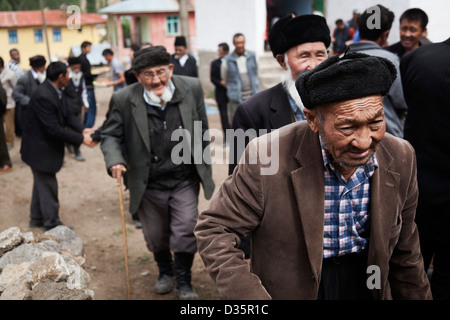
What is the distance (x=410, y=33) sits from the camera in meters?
5.35

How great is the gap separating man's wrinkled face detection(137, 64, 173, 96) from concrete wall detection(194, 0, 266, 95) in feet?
33.6

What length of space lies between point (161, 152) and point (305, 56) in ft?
5.83

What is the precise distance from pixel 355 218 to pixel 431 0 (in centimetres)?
683

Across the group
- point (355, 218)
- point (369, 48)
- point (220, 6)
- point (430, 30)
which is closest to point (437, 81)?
point (369, 48)

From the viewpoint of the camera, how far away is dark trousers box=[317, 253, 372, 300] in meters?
2.22

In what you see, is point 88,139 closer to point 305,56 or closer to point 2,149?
point 2,149

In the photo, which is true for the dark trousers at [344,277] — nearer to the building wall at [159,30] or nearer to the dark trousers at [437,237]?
the dark trousers at [437,237]

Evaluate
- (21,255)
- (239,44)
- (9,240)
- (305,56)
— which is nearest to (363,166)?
(305,56)

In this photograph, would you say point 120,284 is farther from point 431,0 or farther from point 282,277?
point 431,0

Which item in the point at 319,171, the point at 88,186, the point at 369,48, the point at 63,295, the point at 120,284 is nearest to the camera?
the point at 319,171

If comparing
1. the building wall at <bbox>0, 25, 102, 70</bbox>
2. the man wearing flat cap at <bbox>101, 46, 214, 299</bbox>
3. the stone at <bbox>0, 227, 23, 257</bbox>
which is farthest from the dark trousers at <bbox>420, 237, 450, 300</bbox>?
the building wall at <bbox>0, 25, 102, 70</bbox>

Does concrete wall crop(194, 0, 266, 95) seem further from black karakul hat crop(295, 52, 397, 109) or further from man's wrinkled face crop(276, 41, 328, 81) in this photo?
black karakul hat crop(295, 52, 397, 109)

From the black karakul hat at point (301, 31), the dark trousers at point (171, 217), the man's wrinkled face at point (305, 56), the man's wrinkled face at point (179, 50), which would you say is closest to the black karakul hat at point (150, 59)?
the dark trousers at point (171, 217)

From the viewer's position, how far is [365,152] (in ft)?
6.40
